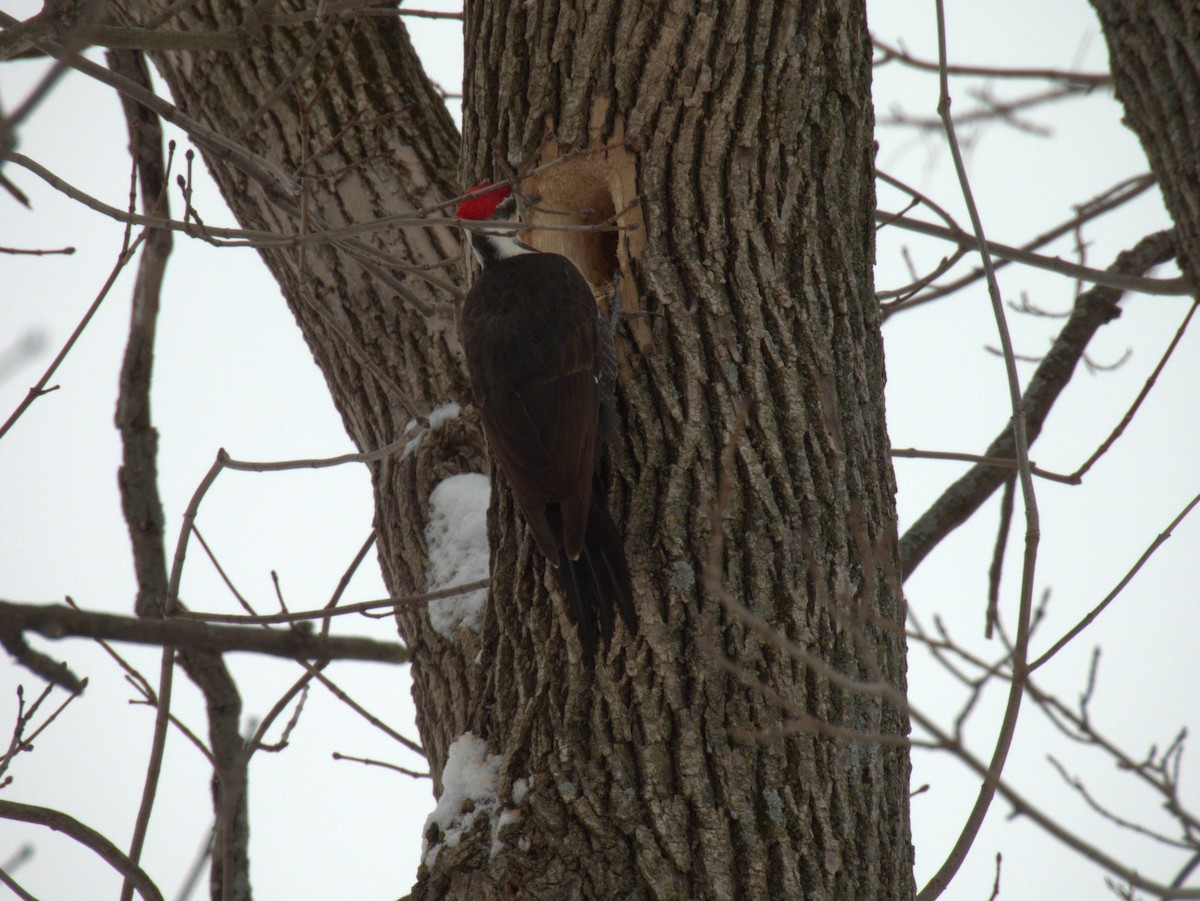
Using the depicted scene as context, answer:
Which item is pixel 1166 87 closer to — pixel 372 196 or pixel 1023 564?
pixel 1023 564

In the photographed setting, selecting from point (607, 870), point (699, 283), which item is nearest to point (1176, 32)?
point (699, 283)

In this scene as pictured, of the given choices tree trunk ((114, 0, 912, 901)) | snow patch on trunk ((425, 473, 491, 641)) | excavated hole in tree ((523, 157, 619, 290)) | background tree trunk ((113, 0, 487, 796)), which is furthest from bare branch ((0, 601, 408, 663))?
background tree trunk ((113, 0, 487, 796))

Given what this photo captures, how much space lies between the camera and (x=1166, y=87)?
105 inches

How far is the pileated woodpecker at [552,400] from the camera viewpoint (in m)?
2.58

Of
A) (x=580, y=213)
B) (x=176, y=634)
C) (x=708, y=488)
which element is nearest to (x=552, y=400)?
(x=580, y=213)

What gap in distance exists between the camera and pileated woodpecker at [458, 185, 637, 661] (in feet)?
8.47

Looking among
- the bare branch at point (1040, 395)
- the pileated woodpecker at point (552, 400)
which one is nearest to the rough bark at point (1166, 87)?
the bare branch at point (1040, 395)

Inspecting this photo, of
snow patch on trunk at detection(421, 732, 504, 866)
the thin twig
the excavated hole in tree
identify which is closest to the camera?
the thin twig

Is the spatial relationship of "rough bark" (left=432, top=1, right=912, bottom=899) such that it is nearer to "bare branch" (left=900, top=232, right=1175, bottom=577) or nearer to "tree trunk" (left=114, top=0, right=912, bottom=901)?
"tree trunk" (left=114, top=0, right=912, bottom=901)

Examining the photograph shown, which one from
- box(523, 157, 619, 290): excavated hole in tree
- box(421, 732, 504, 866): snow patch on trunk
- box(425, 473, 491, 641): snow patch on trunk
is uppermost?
box(523, 157, 619, 290): excavated hole in tree

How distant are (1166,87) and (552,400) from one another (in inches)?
68.7

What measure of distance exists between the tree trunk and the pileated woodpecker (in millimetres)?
74

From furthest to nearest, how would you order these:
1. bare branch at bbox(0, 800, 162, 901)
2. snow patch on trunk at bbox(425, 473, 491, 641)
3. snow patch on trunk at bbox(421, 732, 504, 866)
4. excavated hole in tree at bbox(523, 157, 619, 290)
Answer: snow patch on trunk at bbox(425, 473, 491, 641) < excavated hole in tree at bbox(523, 157, 619, 290) < snow patch on trunk at bbox(421, 732, 504, 866) < bare branch at bbox(0, 800, 162, 901)

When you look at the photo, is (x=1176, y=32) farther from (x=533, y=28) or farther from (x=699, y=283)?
(x=533, y=28)
